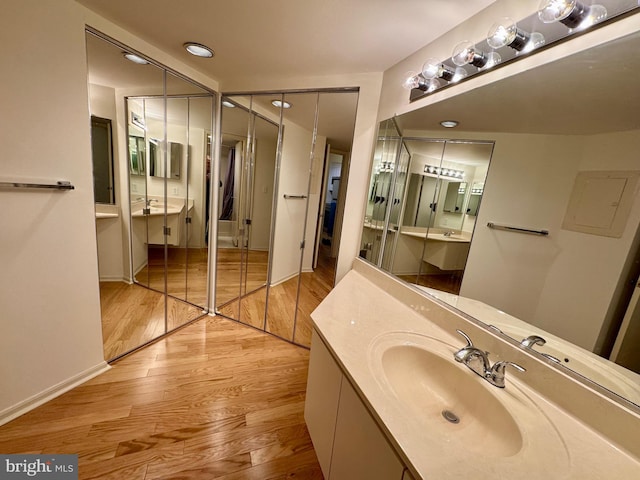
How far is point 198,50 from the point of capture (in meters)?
1.63

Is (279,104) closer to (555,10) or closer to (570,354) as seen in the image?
(555,10)

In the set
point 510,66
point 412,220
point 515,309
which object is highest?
point 510,66

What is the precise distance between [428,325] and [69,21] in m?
2.35

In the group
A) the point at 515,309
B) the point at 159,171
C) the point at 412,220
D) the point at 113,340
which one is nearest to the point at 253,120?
the point at 159,171

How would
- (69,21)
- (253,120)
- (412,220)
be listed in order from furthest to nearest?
(253,120)
(412,220)
(69,21)

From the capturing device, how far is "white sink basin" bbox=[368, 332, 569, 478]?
1.95 feet

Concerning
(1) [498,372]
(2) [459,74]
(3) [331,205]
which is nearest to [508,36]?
(2) [459,74]

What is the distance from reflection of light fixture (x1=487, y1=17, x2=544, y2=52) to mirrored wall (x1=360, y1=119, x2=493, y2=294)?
0.34 metres

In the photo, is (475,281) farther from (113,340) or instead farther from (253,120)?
(113,340)

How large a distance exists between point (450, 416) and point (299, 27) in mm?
1887

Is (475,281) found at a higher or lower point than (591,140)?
Result: lower

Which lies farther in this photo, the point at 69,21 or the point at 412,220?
the point at 412,220

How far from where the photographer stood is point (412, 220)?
55.5 inches

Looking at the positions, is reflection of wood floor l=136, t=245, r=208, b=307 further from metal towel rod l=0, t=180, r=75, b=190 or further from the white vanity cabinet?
the white vanity cabinet
